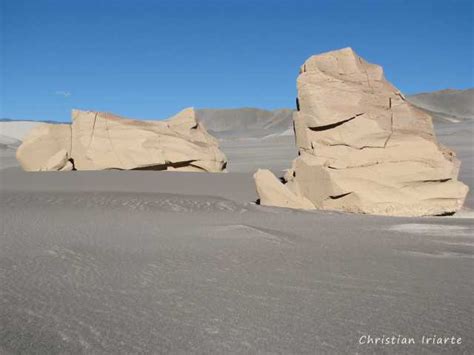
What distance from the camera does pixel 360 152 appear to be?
894 centimetres

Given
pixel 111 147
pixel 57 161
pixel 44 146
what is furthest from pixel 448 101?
pixel 57 161

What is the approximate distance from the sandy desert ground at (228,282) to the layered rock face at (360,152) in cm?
117

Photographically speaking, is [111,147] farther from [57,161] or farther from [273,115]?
[273,115]

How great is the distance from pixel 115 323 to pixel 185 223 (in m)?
4.03

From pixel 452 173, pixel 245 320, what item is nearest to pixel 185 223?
pixel 245 320

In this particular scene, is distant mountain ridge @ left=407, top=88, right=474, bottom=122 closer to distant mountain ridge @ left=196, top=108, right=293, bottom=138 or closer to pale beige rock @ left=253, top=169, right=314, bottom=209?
distant mountain ridge @ left=196, top=108, right=293, bottom=138

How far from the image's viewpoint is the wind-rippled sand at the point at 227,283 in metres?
2.59

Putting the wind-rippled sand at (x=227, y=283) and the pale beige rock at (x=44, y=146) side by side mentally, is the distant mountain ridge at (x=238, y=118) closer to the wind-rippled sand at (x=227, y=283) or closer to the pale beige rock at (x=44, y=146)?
the pale beige rock at (x=44, y=146)

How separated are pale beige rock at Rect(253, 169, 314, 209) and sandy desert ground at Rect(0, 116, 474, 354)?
53.8 inches

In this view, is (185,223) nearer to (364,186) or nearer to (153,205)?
(153,205)

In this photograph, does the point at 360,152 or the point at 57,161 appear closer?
the point at 360,152

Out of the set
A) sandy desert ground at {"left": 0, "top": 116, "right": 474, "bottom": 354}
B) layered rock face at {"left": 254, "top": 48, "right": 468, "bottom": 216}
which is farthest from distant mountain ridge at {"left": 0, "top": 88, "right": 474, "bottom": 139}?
sandy desert ground at {"left": 0, "top": 116, "right": 474, "bottom": 354}

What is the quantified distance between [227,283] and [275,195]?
550cm

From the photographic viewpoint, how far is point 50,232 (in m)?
5.68
